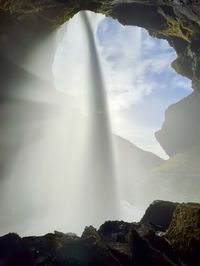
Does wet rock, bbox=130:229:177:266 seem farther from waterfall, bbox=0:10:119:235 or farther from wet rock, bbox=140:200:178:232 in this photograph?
waterfall, bbox=0:10:119:235

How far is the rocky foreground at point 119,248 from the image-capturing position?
327 inches

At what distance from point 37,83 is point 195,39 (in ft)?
75.8

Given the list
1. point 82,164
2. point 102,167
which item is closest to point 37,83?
point 82,164

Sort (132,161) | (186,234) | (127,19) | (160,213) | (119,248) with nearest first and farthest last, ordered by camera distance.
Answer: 1. (186,234)
2. (119,248)
3. (160,213)
4. (127,19)
5. (132,161)

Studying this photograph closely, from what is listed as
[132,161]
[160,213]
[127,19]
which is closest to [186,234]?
[160,213]

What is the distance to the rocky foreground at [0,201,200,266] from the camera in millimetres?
8297

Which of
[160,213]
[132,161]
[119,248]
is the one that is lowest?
[132,161]

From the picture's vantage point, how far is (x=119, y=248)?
9414 millimetres

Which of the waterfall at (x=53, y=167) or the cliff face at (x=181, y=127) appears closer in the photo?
the waterfall at (x=53, y=167)

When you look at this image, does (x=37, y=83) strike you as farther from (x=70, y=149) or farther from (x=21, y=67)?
(x=70, y=149)

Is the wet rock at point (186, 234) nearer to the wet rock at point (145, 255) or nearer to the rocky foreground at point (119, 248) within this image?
the rocky foreground at point (119, 248)

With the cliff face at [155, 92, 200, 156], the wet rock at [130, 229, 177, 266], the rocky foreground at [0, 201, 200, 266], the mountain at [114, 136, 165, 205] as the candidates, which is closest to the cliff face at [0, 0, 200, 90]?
the rocky foreground at [0, 201, 200, 266]

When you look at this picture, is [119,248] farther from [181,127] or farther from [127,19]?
[181,127]

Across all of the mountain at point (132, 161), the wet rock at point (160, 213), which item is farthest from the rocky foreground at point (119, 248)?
the mountain at point (132, 161)
